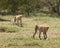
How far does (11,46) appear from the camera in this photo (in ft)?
41.5

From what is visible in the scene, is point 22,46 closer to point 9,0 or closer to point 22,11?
point 9,0

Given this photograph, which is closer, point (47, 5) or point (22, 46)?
point (22, 46)

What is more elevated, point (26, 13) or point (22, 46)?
point (22, 46)

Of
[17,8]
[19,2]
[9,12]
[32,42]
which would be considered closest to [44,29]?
[32,42]

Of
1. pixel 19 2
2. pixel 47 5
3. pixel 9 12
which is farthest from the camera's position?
pixel 47 5

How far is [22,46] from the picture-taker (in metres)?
12.6

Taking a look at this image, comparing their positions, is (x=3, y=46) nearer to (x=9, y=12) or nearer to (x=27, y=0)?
(x=27, y=0)

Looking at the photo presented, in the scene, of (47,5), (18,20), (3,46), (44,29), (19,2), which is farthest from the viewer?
(47,5)

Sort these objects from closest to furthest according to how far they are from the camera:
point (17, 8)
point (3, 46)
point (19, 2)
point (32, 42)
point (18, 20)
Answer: point (3, 46) → point (32, 42) → point (18, 20) → point (19, 2) → point (17, 8)

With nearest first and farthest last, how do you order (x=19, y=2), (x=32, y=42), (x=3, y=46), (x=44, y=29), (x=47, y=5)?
(x=3, y=46), (x=32, y=42), (x=44, y=29), (x=19, y=2), (x=47, y=5)

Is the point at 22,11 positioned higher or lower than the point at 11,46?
lower

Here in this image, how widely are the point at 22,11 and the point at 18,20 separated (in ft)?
50.1

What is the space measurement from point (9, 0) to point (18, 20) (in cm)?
1145

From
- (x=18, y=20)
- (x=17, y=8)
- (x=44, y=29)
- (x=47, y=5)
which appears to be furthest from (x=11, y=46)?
(x=47, y=5)
